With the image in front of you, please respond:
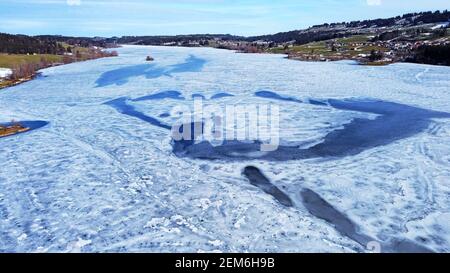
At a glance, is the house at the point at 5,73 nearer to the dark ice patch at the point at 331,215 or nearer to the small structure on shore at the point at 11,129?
the small structure on shore at the point at 11,129

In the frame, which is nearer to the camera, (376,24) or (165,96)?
(165,96)

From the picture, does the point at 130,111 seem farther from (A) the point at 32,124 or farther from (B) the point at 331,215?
(B) the point at 331,215

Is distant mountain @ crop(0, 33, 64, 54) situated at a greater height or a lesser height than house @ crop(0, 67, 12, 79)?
greater

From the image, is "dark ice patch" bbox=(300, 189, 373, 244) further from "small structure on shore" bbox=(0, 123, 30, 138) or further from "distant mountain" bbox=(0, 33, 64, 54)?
"distant mountain" bbox=(0, 33, 64, 54)

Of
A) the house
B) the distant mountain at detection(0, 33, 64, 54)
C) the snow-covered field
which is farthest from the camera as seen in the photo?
the distant mountain at detection(0, 33, 64, 54)

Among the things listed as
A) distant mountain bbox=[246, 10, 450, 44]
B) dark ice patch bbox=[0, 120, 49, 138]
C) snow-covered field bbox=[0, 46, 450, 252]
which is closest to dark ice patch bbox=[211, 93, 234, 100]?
snow-covered field bbox=[0, 46, 450, 252]

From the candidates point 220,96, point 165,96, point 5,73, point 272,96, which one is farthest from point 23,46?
point 272,96

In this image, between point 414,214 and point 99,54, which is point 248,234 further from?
point 99,54

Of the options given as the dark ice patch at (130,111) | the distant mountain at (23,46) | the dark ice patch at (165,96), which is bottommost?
the dark ice patch at (130,111)

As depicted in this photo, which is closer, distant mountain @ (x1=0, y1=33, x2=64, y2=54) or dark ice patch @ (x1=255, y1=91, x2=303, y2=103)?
dark ice patch @ (x1=255, y1=91, x2=303, y2=103)

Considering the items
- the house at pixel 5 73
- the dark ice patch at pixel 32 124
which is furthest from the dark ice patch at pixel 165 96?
the house at pixel 5 73
